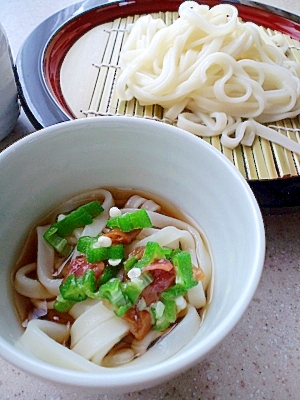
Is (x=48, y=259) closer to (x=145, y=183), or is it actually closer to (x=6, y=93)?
(x=145, y=183)

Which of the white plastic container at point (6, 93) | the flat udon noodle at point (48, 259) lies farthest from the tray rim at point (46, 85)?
the flat udon noodle at point (48, 259)

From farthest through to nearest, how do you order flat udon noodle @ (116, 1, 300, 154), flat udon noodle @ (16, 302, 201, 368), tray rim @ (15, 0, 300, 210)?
1. flat udon noodle @ (116, 1, 300, 154)
2. tray rim @ (15, 0, 300, 210)
3. flat udon noodle @ (16, 302, 201, 368)

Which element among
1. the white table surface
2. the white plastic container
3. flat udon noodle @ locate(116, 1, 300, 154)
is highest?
the white plastic container

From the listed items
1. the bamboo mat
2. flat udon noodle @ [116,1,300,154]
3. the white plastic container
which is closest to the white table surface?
the bamboo mat

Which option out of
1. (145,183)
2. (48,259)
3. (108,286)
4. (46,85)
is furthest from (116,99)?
(108,286)

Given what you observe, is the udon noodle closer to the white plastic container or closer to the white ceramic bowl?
the white ceramic bowl

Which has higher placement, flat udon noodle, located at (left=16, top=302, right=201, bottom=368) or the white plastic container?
the white plastic container

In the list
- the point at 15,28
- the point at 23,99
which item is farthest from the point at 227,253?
the point at 15,28
